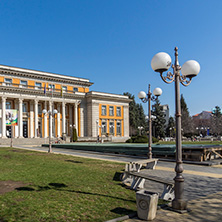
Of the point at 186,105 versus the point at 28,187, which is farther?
the point at 186,105

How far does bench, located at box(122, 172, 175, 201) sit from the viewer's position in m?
6.64

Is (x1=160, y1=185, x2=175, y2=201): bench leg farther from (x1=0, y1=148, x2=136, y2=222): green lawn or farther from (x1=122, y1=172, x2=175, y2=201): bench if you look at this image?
(x1=0, y1=148, x2=136, y2=222): green lawn

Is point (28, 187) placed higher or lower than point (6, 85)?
lower

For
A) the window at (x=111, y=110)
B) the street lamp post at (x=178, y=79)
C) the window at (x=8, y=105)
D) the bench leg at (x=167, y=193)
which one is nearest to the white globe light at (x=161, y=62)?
the street lamp post at (x=178, y=79)

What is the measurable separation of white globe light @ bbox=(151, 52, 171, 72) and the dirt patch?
551 centimetres

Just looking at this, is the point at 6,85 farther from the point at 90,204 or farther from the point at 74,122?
the point at 90,204

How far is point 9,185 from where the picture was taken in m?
7.68

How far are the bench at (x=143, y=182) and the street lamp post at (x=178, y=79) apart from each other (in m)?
0.73

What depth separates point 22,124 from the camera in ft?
163

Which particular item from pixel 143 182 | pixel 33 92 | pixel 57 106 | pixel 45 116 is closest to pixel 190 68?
pixel 143 182

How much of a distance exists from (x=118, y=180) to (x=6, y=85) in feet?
145

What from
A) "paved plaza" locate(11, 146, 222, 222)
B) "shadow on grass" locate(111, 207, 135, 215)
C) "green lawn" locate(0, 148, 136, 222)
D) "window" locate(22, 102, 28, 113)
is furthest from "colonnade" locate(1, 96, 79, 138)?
"shadow on grass" locate(111, 207, 135, 215)

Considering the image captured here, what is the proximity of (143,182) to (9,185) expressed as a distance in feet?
14.4

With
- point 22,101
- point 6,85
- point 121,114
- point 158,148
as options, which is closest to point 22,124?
point 22,101
